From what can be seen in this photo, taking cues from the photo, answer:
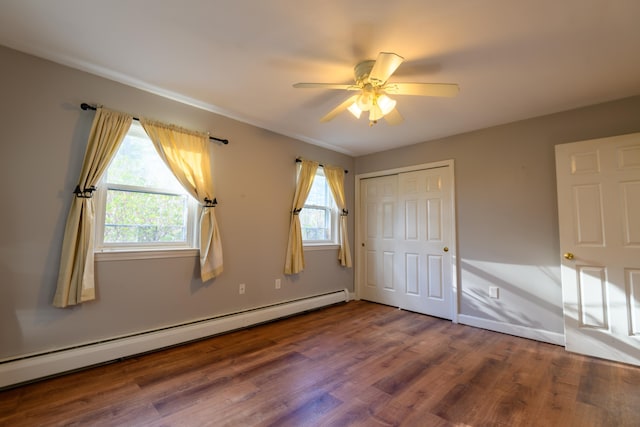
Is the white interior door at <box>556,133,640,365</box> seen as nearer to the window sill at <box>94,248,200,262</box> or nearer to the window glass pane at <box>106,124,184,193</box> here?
the window sill at <box>94,248,200,262</box>

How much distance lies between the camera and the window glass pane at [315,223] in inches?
166

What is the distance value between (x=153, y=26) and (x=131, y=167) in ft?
4.20

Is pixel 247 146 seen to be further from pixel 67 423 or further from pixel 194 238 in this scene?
pixel 67 423

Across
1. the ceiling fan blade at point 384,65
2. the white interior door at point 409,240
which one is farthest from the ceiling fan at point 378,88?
the white interior door at point 409,240

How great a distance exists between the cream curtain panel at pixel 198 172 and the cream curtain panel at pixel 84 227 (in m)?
0.41

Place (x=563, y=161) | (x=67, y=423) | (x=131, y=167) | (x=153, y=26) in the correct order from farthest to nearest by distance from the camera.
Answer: (x=563, y=161) → (x=131, y=167) → (x=153, y=26) → (x=67, y=423)

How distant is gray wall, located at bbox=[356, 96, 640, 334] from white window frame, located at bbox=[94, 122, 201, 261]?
10.6 ft

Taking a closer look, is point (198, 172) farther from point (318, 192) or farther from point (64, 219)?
point (318, 192)

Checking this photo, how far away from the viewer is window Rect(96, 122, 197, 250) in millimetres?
2510

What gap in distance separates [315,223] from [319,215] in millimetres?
161

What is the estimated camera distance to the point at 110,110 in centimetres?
247


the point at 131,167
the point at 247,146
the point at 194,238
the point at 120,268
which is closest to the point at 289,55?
the point at 247,146

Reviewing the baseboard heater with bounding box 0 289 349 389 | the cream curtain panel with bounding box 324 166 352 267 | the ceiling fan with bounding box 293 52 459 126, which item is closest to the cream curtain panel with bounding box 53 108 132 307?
the baseboard heater with bounding box 0 289 349 389

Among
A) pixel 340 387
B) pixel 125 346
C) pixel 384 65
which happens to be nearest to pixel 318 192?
pixel 384 65
